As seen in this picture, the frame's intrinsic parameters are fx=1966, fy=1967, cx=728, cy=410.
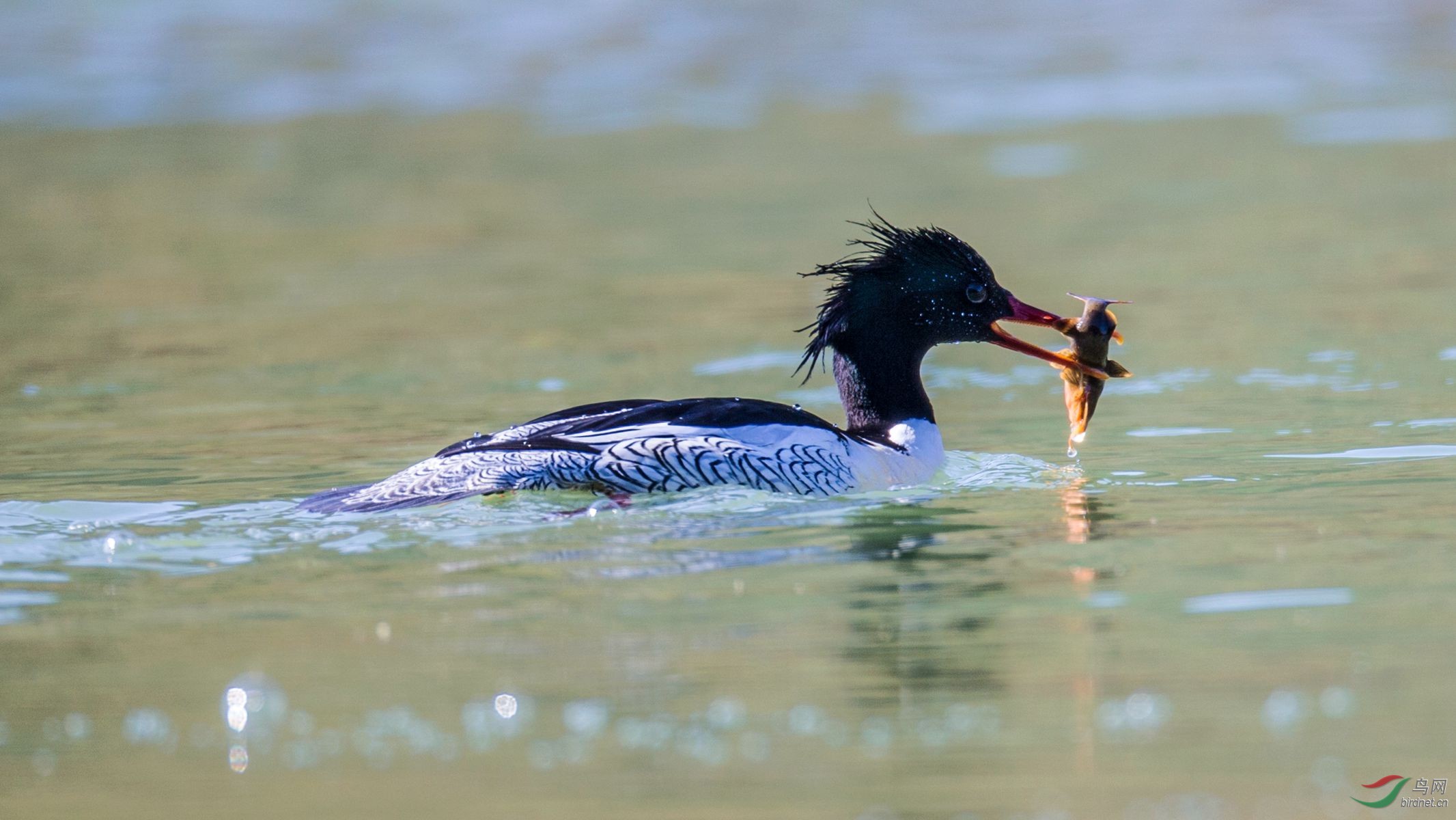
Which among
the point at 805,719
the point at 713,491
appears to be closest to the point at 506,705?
the point at 805,719

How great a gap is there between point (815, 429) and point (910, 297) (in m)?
1.19

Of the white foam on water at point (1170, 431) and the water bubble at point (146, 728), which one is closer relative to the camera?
the water bubble at point (146, 728)

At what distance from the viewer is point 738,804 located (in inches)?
220

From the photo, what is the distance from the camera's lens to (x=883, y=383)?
33.6ft

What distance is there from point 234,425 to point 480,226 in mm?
9345

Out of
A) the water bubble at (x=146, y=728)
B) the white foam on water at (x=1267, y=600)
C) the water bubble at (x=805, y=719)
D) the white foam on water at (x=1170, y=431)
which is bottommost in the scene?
the water bubble at (x=805, y=719)

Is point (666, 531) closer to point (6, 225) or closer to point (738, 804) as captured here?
point (738, 804)

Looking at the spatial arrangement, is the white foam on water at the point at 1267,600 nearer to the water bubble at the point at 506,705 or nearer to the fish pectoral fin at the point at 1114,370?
the water bubble at the point at 506,705

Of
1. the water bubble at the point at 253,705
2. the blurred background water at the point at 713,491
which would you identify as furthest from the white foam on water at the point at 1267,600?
the water bubble at the point at 253,705

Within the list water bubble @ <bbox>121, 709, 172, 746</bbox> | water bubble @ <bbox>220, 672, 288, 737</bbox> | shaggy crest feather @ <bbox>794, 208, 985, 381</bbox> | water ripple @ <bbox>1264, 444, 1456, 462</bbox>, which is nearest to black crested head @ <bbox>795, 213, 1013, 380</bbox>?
shaggy crest feather @ <bbox>794, 208, 985, 381</bbox>

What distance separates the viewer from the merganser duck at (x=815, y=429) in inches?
352

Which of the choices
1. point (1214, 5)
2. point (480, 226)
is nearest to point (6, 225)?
point (480, 226)

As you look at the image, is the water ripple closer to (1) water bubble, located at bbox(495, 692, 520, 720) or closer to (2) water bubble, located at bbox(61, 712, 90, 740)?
(1) water bubble, located at bbox(495, 692, 520, 720)

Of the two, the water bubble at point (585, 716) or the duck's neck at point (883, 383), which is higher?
the duck's neck at point (883, 383)
